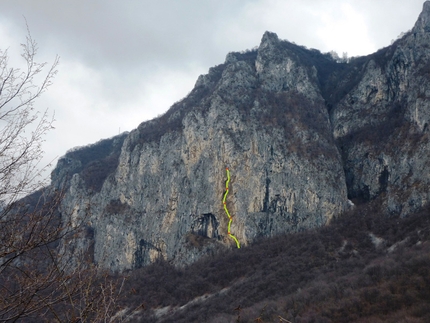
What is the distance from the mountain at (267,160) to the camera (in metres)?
64.1

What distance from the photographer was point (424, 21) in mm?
73125

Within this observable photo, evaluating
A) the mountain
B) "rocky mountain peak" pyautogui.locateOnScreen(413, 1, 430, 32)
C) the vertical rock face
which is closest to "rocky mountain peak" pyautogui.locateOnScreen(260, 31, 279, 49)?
the mountain

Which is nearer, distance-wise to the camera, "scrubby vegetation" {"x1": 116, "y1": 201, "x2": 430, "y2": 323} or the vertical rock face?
"scrubby vegetation" {"x1": 116, "y1": 201, "x2": 430, "y2": 323}

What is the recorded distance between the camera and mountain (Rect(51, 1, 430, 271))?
64.1m

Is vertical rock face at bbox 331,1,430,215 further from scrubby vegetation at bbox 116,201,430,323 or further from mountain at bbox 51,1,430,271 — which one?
scrubby vegetation at bbox 116,201,430,323

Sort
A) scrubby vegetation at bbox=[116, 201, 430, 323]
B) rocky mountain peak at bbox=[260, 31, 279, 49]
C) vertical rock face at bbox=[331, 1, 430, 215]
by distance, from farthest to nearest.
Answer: rocky mountain peak at bbox=[260, 31, 279, 49]
vertical rock face at bbox=[331, 1, 430, 215]
scrubby vegetation at bbox=[116, 201, 430, 323]

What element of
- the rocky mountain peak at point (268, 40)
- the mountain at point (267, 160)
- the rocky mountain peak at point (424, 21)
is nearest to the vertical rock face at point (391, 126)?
the rocky mountain peak at point (424, 21)

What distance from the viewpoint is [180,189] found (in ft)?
236

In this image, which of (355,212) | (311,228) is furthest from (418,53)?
(311,228)

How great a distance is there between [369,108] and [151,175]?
50.3 m

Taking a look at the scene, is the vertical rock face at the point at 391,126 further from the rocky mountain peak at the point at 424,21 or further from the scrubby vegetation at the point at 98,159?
the scrubby vegetation at the point at 98,159

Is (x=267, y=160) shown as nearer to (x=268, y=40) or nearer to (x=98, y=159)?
(x=268, y=40)

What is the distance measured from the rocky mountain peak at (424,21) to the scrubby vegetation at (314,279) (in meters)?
39.3

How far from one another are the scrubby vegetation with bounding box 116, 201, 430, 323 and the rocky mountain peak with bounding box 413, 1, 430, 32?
3928 cm
